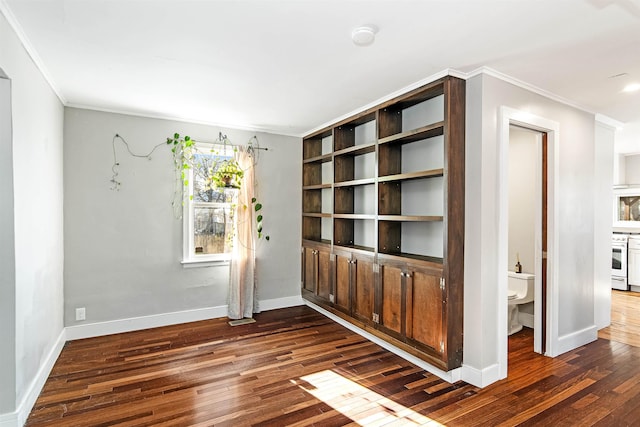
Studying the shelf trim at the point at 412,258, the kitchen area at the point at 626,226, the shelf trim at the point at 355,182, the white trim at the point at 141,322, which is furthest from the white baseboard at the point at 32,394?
the kitchen area at the point at 626,226

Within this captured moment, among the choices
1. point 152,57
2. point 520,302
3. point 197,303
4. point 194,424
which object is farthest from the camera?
point 197,303

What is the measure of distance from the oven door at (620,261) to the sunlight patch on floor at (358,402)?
5.82 m

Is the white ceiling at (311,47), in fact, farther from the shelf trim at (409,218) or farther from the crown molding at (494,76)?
the shelf trim at (409,218)

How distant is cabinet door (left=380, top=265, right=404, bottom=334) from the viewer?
10.5 feet

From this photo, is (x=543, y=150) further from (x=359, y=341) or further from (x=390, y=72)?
(x=359, y=341)

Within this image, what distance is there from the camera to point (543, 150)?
327 centimetres

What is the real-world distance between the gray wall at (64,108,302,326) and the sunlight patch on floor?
2079 mm

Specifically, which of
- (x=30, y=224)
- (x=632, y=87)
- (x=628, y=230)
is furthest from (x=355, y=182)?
(x=628, y=230)

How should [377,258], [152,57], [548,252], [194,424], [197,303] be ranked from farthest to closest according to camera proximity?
[197,303]
[377,258]
[548,252]
[152,57]
[194,424]

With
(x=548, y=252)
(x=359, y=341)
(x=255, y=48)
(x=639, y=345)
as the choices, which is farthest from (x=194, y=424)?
(x=639, y=345)

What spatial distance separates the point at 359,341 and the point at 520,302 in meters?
1.84

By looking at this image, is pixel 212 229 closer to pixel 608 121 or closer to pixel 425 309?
pixel 425 309

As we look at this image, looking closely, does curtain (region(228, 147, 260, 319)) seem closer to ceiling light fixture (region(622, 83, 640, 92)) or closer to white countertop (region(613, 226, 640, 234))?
ceiling light fixture (region(622, 83, 640, 92))

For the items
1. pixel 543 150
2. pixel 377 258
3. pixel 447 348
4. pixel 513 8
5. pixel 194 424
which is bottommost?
pixel 194 424
